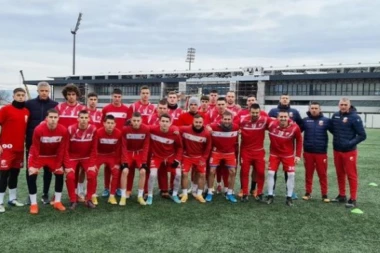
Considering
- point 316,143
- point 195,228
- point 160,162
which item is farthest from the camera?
point 316,143

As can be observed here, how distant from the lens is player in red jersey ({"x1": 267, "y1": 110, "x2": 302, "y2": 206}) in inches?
247

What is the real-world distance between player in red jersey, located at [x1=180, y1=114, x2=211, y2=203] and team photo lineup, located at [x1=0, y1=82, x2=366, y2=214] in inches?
0.6

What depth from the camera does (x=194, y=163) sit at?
642 cm

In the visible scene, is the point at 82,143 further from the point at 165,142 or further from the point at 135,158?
the point at 165,142

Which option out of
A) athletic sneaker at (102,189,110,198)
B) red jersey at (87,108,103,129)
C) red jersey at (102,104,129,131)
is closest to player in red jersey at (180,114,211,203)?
red jersey at (102,104,129,131)

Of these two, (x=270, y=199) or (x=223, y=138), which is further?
(x=223, y=138)

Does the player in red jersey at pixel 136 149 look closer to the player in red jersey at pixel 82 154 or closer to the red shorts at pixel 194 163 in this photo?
the player in red jersey at pixel 82 154

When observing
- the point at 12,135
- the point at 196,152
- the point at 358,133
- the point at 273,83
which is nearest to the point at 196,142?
the point at 196,152

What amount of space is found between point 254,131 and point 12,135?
3.72m

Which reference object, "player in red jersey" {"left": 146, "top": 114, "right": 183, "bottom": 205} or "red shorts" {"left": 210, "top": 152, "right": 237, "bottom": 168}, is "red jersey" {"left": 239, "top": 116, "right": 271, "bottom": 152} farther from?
"player in red jersey" {"left": 146, "top": 114, "right": 183, "bottom": 205}

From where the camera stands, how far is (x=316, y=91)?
170 ft

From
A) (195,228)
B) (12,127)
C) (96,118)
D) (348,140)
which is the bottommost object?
(195,228)

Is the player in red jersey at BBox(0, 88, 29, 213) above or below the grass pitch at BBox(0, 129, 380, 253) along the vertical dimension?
above

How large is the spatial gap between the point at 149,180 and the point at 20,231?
2.12 meters
